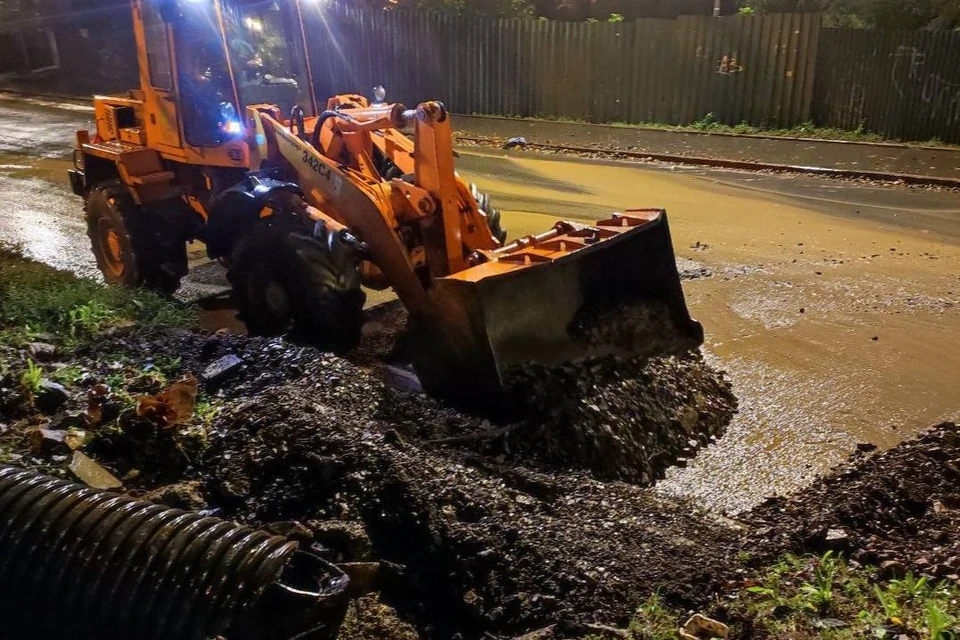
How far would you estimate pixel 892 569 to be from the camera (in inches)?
152

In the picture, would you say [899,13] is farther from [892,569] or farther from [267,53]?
[892,569]

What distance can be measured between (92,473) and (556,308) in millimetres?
3010

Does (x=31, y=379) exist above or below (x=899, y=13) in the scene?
below

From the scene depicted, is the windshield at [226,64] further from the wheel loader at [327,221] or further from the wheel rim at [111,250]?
the wheel rim at [111,250]

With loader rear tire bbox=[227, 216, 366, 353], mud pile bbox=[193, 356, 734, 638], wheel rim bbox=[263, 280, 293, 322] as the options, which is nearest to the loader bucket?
mud pile bbox=[193, 356, 734, 638]

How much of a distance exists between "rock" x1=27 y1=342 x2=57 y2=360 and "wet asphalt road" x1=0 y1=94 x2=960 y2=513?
12.4 ft

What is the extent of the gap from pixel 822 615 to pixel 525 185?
398 inches

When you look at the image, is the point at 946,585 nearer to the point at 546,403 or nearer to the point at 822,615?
the point at 822,615

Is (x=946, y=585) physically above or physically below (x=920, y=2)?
below

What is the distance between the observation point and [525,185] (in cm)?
1312

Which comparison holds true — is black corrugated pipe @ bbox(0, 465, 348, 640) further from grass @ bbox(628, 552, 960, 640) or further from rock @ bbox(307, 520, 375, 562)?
grass @ bbox(628, 552, 960, 640)

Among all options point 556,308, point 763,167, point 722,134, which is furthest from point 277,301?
point 722,134

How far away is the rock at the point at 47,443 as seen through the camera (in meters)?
4.92

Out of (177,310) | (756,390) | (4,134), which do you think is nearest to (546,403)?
(756,390)
